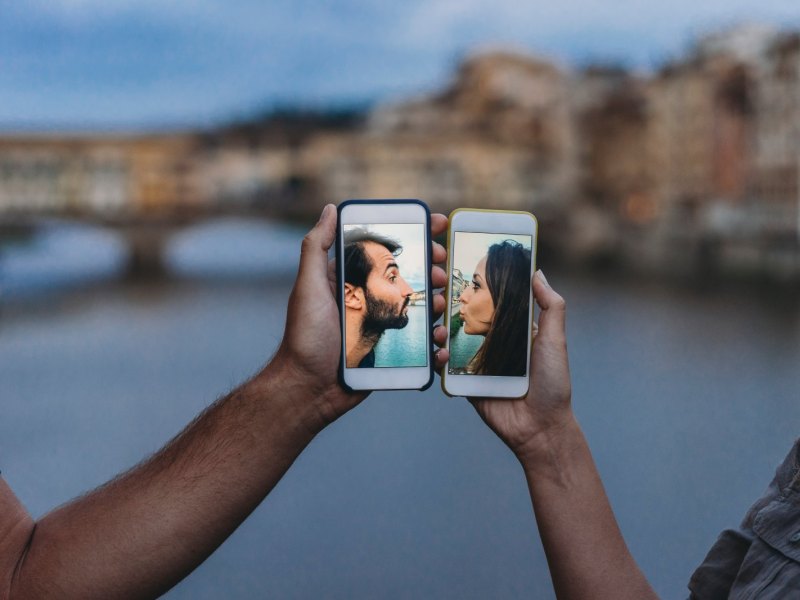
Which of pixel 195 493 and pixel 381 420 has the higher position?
pixel 195 493

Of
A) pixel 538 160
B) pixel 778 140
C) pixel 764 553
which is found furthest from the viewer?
pixel 538 160

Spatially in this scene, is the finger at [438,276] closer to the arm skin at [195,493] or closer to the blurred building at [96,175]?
the arm skin at [195,493]

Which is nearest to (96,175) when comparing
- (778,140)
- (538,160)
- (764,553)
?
(538,160)

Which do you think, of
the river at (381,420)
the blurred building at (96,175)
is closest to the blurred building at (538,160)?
the blurred building at (96,175)

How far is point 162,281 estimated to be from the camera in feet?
38.9

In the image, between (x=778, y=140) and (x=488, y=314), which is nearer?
(x=488, y=314)

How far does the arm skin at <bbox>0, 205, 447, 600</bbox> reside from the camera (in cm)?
58

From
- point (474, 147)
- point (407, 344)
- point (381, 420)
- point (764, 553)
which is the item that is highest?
point (474, 147)

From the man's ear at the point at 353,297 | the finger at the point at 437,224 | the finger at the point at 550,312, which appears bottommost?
the finger at the point at 550,312

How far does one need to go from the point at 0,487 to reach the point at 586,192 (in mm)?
10890

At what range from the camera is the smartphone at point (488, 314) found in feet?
2.03

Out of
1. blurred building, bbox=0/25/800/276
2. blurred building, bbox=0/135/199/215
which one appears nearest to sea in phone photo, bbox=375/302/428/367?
blurred building, bbox=0/25/800/276

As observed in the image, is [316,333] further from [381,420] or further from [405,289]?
[381,420]

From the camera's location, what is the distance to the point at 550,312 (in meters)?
0.61
